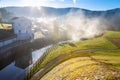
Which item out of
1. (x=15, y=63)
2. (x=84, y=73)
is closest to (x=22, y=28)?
(x=15, y=63)

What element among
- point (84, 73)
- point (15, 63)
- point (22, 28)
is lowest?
point (15, 63)

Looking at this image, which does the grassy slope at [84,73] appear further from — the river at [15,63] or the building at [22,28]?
the building at [22,28]

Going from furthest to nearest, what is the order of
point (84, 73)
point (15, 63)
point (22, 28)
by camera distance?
point (22, 28) < point (15, 63) < point (84, 73)

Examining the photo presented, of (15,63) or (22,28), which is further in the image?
(22,28)

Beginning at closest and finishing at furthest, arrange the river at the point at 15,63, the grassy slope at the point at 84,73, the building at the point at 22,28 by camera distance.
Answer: the grassy slope at the point at 84,73
the river at the point at 15,63
the building at the point at 22,28

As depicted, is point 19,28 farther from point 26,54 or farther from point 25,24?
point 26,54

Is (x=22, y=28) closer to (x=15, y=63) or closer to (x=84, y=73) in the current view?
(x=15, y=63)

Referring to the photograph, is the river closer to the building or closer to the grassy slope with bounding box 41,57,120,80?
the grassy slope with bounding box 41,57,120,80

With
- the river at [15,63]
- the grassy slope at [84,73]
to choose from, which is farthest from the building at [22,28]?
the grassy slope at [84,73]
